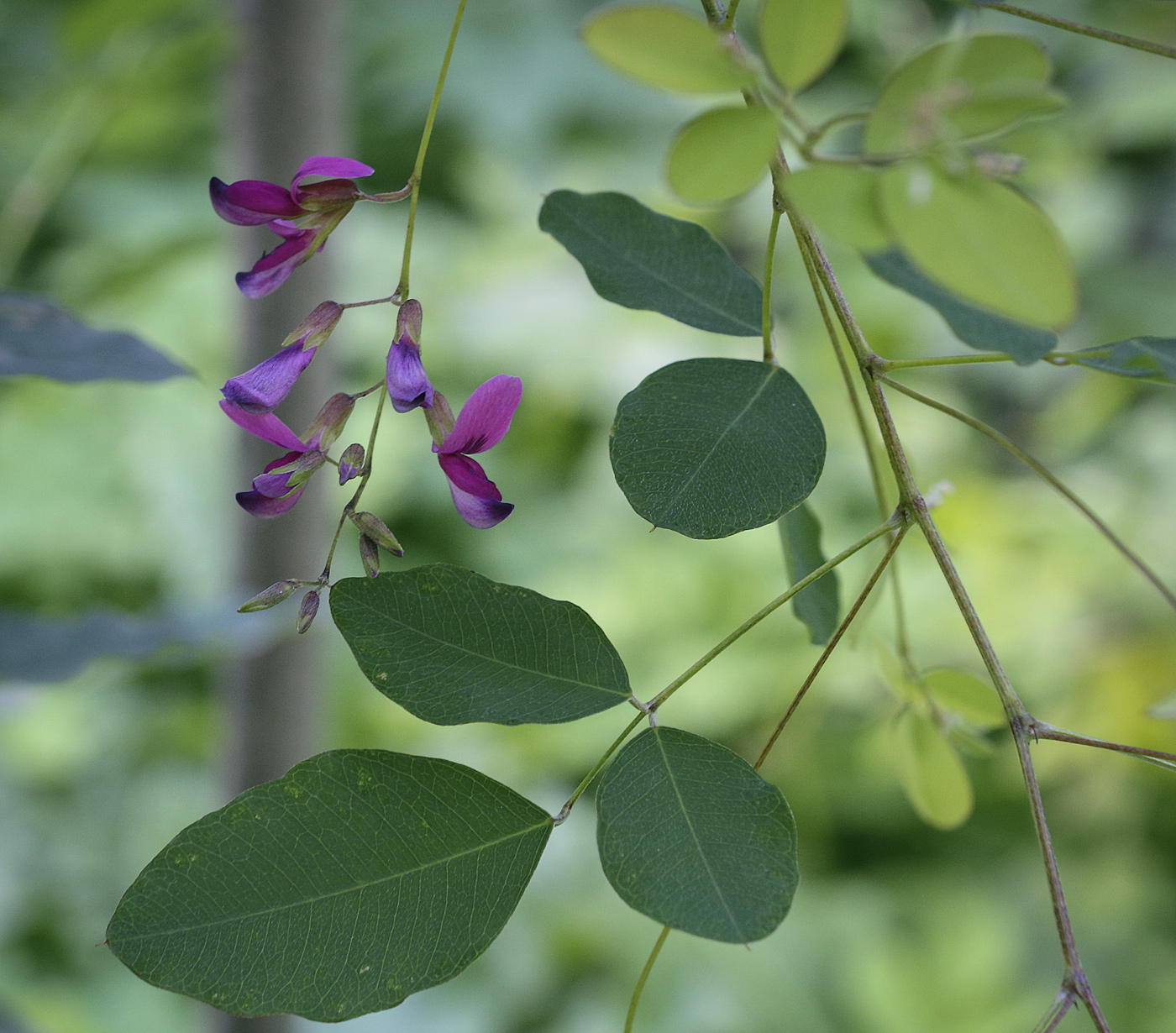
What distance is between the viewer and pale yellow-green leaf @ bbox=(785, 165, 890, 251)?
6.0 inches

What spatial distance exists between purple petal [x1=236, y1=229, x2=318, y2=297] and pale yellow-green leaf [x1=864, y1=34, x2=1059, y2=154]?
0.34 ft

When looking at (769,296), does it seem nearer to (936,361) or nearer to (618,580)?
(936,361)

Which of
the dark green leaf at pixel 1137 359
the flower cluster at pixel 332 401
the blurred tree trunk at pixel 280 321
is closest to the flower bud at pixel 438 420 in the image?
the flower cluster at pixel 332 401

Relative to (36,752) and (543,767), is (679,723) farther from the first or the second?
(36,752)

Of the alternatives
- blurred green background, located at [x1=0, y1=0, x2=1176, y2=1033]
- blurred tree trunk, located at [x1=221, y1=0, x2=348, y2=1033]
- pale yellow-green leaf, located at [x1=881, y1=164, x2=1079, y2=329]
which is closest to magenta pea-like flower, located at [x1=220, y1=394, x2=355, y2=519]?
pale yellow-green leaf, located at [x1=881, y1=164, x2=1079, y2=329]

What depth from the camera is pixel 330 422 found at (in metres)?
0.20

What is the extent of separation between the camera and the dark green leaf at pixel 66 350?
0.33m

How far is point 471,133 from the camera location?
1698 mm

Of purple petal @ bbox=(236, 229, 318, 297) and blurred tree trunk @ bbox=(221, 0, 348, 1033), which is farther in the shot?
blurred tree trunk @ bbox=(221, 0, 348, 1033)

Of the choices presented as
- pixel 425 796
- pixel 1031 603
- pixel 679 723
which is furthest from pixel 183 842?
pixel 1031 603

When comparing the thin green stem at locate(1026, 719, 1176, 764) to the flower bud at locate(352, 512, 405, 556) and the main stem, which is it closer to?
the main stem

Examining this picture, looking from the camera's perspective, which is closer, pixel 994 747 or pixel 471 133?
pixel 994 747

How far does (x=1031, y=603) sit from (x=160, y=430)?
1035mm

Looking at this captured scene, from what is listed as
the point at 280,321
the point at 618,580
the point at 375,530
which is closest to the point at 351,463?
the point at 375,530
